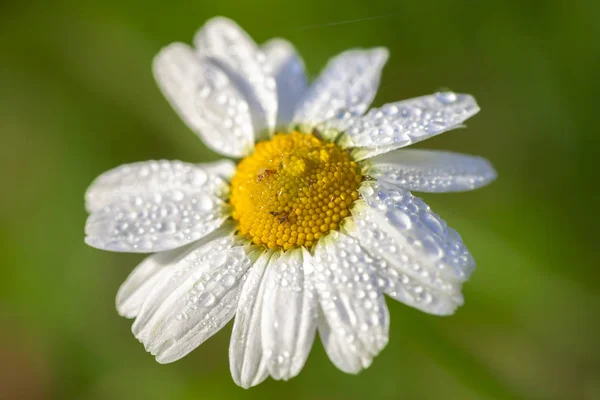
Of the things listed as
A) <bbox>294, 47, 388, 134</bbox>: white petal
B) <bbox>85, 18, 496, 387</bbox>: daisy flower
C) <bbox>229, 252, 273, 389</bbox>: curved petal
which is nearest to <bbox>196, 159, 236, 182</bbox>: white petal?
<bbox>85, 18, 496, 387</bbox>: daisy flower

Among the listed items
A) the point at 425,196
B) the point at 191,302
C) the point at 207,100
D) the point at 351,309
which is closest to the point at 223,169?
the point at 207,100

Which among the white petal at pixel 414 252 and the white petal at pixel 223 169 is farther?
the white petal at pixel 223 169

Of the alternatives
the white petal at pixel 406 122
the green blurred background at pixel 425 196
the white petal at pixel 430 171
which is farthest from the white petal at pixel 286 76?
the green blurred background at pixel 425 196

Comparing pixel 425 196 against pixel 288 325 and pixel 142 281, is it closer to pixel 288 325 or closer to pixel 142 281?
pixel 288 325

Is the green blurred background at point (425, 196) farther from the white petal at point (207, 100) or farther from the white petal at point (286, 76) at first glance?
the white petal at point (207, 100)


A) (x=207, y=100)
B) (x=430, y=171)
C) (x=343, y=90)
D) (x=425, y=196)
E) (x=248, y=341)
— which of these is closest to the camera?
(x=248, y=341)

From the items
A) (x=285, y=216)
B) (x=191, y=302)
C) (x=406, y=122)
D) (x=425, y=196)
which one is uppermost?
(x=406, y=122)
